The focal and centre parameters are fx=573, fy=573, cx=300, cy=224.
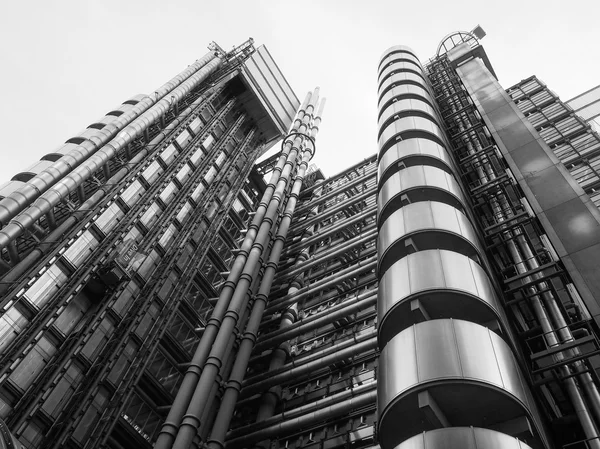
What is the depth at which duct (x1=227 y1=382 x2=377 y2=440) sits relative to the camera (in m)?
22.1

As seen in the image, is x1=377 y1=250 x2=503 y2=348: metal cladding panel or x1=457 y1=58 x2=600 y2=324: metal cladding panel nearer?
x1=377 y1=250 x2=503 y2=348: metal cladding panel

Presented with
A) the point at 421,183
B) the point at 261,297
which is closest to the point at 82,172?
the point at 261,297

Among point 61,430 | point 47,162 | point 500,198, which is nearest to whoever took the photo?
point 61,430

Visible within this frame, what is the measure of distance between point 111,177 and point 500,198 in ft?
75.4

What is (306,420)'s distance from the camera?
22.0 m

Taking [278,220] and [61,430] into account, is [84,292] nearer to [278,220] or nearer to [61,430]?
[61,430]

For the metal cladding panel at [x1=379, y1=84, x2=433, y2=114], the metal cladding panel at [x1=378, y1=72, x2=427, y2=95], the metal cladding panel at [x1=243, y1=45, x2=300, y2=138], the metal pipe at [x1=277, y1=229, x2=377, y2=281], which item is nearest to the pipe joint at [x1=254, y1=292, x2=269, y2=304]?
the metal pipe at [x1=277, y1=229, x2=377, y2=281]

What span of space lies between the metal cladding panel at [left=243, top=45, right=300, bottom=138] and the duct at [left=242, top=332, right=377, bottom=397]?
125 feet

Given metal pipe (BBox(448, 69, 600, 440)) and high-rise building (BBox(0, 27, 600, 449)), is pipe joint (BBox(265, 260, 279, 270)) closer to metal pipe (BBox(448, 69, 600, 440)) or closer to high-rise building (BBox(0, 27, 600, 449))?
high-rise building (BBox(0, 27, 600, 449))

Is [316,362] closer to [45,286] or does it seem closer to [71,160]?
[45,286]

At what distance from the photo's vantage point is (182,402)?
23.7 meters

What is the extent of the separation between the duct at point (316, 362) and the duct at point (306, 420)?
2329 millimetres

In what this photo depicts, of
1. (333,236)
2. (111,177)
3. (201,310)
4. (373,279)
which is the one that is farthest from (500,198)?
(111,177)

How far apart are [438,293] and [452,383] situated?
3.96 meters
